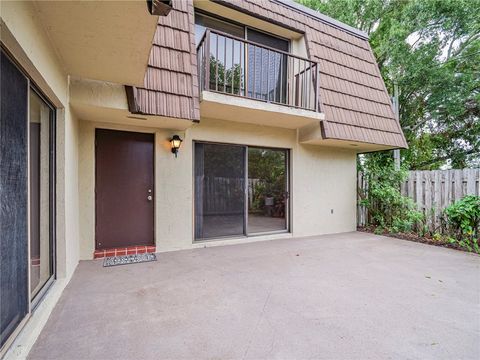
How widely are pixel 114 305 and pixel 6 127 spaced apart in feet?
5.96

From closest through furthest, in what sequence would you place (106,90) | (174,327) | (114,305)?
(174,327) → (114,305) → (106,90)

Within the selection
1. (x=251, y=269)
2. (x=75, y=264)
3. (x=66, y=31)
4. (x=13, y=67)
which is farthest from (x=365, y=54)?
(x=75, y=264)

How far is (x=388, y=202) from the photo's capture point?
6.33m

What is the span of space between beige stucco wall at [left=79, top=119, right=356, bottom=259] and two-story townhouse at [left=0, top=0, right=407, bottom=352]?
25 mm

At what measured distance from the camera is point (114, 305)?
100 inches

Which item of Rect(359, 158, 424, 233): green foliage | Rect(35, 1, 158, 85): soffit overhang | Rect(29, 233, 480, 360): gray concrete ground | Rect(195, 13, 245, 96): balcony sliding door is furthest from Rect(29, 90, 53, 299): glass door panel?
Rect(359, 158, 424, 233): green foliage

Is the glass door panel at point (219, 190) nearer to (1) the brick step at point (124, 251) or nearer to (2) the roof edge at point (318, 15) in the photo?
(1) the brick step at point (124, 251)

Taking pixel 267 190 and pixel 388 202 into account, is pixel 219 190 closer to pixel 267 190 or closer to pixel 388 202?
pixel 267 190

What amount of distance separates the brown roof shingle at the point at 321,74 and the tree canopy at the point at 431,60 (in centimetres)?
239

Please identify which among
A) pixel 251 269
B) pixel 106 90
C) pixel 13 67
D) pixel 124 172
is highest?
pixel 106 90

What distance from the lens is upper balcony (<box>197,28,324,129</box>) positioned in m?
4.34

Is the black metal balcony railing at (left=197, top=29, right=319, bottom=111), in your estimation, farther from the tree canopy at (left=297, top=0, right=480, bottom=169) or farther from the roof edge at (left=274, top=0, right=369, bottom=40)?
the tree canopy at (left=297, top=0, right=480, bottom=169)

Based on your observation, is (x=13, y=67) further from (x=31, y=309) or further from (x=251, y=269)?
(x=251, y=269)

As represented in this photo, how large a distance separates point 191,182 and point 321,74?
361 cm
